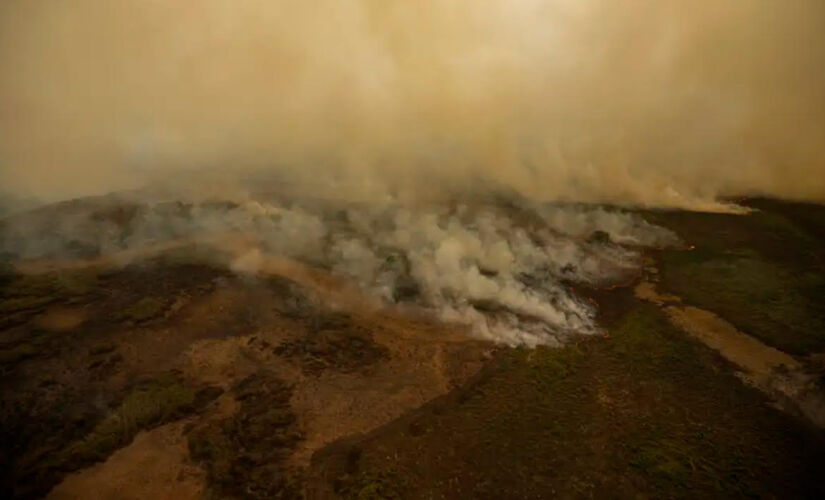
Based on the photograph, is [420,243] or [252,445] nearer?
[252,445]

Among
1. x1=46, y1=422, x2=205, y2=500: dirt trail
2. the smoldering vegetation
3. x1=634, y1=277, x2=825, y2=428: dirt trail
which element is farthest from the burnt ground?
the smoldering vegetation

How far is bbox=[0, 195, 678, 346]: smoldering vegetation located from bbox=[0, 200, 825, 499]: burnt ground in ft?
2.48

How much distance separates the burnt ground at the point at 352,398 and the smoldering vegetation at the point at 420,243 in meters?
0.76

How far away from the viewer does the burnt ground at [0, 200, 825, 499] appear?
750 cm

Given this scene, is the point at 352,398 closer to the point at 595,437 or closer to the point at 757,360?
the point at 595,437

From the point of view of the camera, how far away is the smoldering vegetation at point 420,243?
11.8m

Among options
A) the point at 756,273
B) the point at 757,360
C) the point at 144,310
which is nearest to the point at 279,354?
the point at 144,310

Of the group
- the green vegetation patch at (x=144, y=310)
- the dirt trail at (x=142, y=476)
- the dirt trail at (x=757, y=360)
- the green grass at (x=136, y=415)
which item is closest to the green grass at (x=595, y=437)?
the dirt trail at (x=757, y=360)

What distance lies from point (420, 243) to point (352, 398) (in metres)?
5.73

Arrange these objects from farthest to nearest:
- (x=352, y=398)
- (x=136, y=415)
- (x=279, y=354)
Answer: (x=279, y=354) < (x=352, y=398) < (x=136, y=415)

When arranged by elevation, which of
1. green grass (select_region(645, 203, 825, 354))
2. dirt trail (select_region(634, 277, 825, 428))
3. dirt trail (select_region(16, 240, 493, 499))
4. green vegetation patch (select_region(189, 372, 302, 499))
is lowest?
green vegetation patch (select_region(189, 372, 302, 499))

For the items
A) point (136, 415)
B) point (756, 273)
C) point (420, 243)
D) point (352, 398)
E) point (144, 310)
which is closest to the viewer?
point (136, 415)

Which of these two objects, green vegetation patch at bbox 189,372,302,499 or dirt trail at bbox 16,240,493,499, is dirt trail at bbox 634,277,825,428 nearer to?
dirt trail at bbox 16,240,493,499

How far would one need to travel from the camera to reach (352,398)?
9008mm
